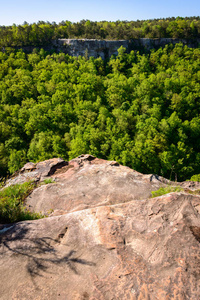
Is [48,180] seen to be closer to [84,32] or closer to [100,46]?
[100,46]

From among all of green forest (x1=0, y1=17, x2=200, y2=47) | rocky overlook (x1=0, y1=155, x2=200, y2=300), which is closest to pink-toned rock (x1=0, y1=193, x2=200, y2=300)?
rocky overlook (x1=0, y1=155, x2=200, y2=300)

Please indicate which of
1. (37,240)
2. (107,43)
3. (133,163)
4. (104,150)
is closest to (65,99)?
(104,150)

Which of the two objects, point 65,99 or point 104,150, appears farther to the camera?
point 65,99

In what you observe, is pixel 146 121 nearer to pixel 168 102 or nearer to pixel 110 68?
pixel 168 102

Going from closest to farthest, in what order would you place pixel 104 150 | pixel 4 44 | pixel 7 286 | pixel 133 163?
pixel 7 286
pixel 133 163
pixel 104 150
pixel 4 44

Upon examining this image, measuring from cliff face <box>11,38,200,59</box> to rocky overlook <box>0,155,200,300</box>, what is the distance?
6748 centimetres

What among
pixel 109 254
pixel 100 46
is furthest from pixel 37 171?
pixel 100 46

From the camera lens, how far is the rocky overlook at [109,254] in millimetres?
4094

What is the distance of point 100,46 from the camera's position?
63.5 m

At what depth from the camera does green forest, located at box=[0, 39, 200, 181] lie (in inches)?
1219

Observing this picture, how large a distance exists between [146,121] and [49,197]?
90.1ft

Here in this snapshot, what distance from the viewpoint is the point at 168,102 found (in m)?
45.0

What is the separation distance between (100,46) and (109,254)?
70290 millimetres

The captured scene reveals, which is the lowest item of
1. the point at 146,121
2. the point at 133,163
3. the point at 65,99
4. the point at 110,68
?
the point at 133,163
